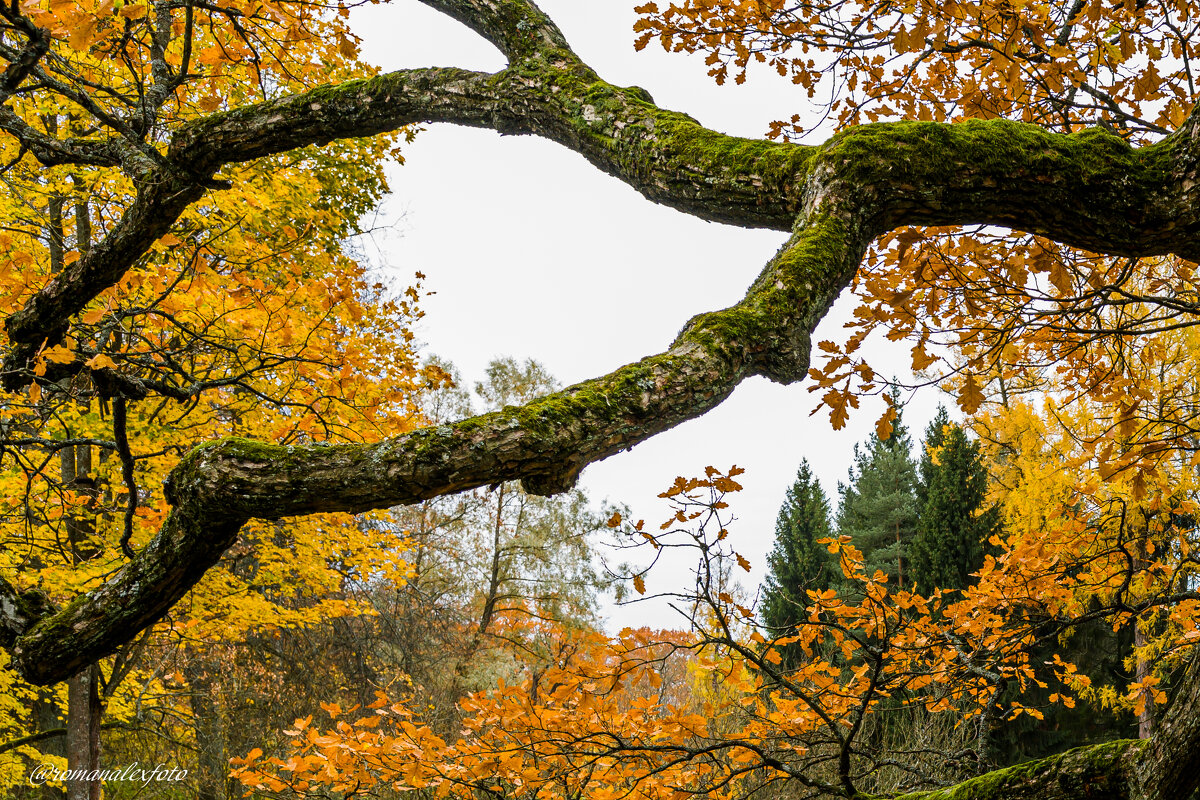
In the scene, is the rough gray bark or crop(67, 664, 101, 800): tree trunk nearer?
the rough gray bark

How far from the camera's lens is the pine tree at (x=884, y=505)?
19828 mm

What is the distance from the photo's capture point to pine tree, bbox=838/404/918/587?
1983cm

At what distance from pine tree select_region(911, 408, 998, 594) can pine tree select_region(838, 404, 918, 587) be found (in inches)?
97.5

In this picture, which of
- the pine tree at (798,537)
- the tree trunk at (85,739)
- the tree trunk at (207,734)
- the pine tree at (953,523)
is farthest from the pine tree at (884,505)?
the tree trunk at (85,739)

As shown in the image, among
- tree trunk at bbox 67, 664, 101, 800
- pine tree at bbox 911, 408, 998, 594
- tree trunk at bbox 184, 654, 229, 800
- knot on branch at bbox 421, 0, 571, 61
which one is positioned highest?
knot on branch at bbox 421, 0, 571, 61

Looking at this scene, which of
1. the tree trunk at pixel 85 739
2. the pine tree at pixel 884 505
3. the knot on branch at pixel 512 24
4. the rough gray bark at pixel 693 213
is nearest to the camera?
the rough gray bark at pixel 693 213

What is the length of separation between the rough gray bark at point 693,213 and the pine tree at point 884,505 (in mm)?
18858

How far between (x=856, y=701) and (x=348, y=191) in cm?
839

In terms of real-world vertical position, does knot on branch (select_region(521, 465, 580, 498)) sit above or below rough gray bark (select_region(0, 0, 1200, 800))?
below

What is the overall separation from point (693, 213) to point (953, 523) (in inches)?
658

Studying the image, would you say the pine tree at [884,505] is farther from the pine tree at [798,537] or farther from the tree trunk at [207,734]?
the tree trunk at [207,734]

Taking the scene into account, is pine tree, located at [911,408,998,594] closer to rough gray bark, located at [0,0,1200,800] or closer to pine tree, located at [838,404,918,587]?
pine tree, located at [838,404,918,587]

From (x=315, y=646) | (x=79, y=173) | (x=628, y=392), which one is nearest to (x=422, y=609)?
(x=315, y=646)

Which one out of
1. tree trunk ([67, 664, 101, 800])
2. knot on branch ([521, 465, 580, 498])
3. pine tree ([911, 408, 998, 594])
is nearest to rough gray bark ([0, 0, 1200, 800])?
knot on branch ([521, 465, 580, 498])
